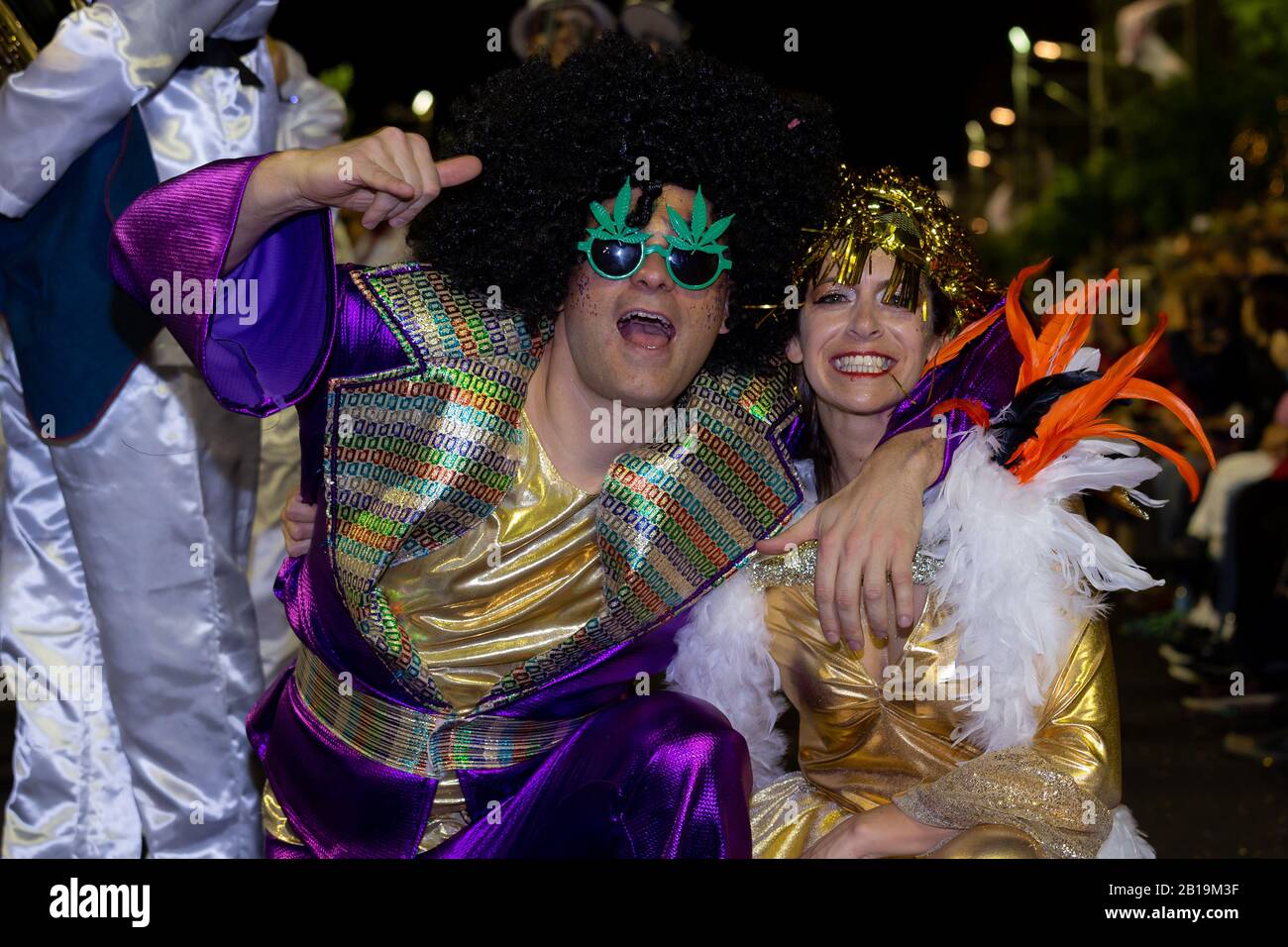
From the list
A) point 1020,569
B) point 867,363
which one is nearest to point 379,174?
point 867,363

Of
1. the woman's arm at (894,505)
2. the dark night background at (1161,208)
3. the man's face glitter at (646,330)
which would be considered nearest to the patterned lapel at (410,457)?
the man's face glitter at (646,330)

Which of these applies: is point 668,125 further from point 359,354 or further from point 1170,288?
point 1170,288

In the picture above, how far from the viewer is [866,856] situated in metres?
2.27

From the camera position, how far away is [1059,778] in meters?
2.20

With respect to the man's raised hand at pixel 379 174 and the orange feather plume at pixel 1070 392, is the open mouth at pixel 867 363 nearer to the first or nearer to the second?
the orange feather plume at pixel 1070 392

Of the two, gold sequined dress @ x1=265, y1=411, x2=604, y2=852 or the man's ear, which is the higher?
the man's ear

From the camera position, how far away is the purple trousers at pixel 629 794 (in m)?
2.19

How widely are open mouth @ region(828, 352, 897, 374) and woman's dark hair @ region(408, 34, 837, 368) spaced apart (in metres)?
0.16

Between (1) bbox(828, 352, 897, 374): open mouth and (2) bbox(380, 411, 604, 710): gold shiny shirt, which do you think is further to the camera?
(1) bbox(828, 352, 897, 374): open mouth

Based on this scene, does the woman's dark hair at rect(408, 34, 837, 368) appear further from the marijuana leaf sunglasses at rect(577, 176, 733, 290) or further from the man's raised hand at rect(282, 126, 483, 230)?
the man's raised hand at rect(282, 126, 483, 230)

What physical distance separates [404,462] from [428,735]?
0.44m

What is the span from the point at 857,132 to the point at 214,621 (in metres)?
20.2

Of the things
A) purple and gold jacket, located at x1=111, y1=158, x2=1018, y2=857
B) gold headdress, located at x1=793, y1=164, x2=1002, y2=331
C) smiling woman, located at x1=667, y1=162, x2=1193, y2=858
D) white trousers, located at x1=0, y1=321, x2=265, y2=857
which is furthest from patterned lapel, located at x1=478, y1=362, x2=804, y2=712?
white trousers, located at x1=0, y1=321, x2=265, y2=857

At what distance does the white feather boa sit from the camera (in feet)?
7.51
